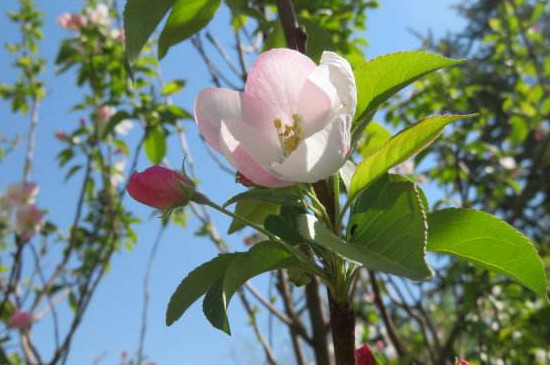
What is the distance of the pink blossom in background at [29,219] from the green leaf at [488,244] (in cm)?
296

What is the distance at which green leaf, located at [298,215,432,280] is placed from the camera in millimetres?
401

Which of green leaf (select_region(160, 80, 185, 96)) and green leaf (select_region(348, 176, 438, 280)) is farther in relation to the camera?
green leaf (select_region(160, 80, 185, 96))

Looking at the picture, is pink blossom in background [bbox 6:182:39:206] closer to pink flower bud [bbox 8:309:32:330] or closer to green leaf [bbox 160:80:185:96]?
pink flower bud [bbox 8:309:32:330]

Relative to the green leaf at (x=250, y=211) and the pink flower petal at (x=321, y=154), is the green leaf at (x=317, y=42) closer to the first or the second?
the green leaf at (x=250, y=211)

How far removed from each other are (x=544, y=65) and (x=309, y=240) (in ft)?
11.1

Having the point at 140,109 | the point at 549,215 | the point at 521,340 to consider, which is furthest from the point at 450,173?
the point at 549,215

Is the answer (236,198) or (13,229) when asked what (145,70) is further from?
(236,198)

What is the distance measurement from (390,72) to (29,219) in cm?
301

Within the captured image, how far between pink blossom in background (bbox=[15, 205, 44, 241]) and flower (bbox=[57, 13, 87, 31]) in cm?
104

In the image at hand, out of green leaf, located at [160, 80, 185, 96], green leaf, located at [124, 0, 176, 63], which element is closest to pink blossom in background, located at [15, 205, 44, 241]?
green leaf, located at [160, 80, 185, 96]

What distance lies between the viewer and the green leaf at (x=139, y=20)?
0.77 m

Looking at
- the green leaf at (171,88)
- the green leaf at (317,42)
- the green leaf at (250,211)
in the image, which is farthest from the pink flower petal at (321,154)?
the green leaf at (171,88)

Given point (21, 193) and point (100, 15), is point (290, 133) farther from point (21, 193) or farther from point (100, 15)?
point (21, 193)

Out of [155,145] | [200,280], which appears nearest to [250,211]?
[200,280]
